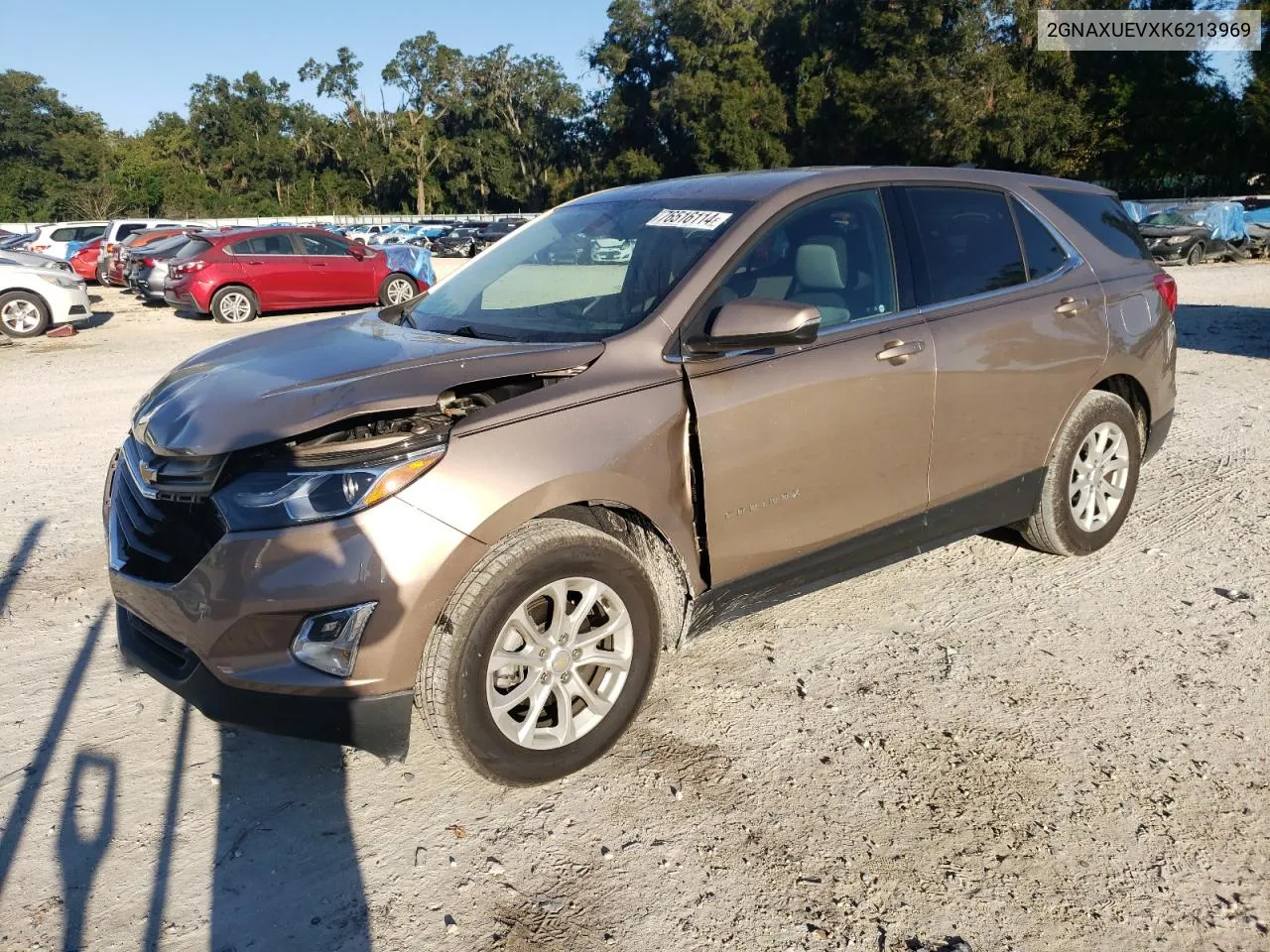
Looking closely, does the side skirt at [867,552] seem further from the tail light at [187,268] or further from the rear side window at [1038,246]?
the tail light at [187,268]

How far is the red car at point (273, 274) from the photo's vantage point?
1636cm

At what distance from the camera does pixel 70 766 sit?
126 inches

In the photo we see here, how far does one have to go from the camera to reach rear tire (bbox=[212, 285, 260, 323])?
16453mm

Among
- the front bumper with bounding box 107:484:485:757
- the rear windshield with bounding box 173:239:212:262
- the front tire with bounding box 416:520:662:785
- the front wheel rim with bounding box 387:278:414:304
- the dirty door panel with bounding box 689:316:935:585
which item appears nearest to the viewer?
the front bumper with bounding box 107:484:485:757

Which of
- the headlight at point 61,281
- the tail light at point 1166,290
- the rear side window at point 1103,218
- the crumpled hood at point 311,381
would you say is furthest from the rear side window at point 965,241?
the headlight at point 61,281

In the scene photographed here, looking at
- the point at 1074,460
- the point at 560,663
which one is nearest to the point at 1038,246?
the point at 1074,460

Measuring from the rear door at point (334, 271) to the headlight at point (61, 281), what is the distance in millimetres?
3565

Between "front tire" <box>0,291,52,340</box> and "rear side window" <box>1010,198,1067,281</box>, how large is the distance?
15.1 meters

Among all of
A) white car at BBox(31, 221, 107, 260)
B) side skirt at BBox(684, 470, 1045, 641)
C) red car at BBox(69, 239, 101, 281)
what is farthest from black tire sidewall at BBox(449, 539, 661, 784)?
white car at BBox(31, 221, 107, 260)

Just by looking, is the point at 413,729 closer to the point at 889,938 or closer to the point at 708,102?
the point at 889,938

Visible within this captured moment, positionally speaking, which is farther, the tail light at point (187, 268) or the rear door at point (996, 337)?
the tail light at point (187, 268)

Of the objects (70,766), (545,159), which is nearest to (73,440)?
(70,766)

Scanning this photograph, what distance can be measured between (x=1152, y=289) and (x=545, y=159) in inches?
3167

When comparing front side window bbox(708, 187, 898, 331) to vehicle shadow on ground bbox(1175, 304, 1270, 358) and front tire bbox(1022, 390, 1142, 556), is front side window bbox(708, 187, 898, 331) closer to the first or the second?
front tire bbox(1022, 390, 1142, 556)
